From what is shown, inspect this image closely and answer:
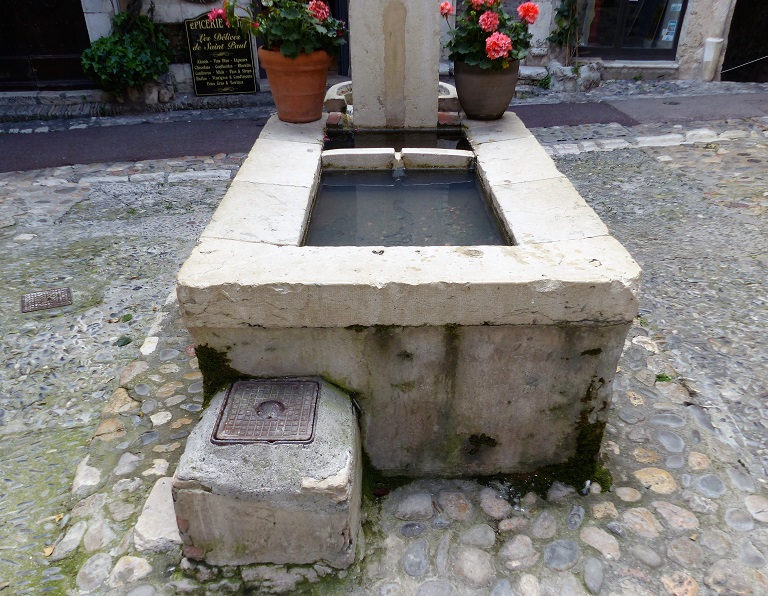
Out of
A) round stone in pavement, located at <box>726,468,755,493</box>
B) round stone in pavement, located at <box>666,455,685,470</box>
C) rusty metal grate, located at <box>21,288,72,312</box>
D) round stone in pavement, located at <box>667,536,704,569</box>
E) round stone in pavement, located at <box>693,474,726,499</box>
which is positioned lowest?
rusty metal grate, located at <box>21,288,72,312</box>

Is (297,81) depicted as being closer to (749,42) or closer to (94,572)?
(94,572)

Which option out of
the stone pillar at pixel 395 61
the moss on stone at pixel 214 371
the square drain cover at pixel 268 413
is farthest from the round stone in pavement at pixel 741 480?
the stone pillar at pixel 395 61

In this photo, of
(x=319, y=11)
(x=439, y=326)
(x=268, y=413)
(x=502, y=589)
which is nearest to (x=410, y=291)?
(x=439, y=326)

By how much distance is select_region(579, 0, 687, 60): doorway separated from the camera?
9.30m

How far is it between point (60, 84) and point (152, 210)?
15.2 feet

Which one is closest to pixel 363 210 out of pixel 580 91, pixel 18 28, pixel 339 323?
pixel 339 323

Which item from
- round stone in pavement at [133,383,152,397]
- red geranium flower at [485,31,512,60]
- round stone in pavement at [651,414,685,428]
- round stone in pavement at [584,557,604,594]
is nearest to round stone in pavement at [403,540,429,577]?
round stone in pavement at [584,557,604,594]

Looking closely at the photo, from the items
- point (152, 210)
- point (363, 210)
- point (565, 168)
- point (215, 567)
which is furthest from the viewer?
point (565, 168)

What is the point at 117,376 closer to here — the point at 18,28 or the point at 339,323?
the point at 339,323

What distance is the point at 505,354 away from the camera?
7.93 feet

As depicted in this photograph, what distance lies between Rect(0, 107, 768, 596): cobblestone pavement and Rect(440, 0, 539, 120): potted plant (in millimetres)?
1562

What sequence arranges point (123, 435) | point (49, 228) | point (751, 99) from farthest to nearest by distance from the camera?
point (751, 99), point (49, 228), point (123, 435)

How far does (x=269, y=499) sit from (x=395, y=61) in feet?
9.69

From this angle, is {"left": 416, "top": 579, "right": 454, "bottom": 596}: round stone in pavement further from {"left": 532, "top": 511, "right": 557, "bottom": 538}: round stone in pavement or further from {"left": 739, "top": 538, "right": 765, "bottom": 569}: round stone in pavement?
{"left": 739, "top": 538, "right": 765, "bottom": 569}: round stone in pavement
